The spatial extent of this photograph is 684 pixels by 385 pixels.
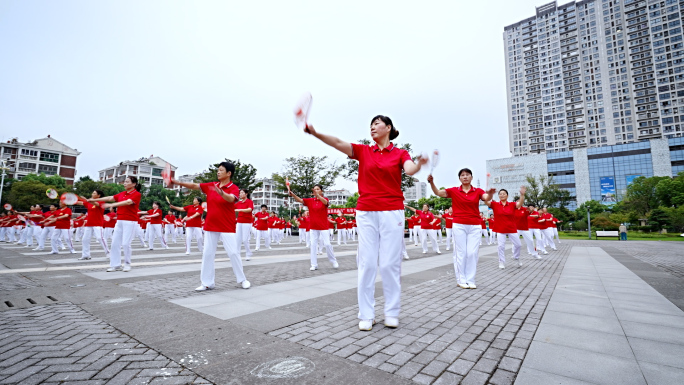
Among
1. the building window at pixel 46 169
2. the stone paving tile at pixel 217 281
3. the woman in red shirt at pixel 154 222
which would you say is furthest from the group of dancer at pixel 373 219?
the building window at pixel 46 169

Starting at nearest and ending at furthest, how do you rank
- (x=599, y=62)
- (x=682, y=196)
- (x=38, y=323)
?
(x=38, y=323) → (x=682, y=196) → (x=599, y=62)

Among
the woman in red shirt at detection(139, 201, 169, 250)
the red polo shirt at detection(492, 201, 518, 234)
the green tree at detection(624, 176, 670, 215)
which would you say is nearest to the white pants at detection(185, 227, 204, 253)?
the woman in red shirt at detection(139, 201, 169, 250)

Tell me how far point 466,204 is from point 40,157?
94286mm

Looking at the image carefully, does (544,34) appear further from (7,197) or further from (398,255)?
(7,197)

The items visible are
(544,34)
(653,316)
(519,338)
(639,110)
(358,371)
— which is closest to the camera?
(358,371)

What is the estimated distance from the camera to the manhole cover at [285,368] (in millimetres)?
2236

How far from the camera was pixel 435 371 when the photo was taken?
2.34 meters

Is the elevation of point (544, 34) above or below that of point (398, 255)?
above

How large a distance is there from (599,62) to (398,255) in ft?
437

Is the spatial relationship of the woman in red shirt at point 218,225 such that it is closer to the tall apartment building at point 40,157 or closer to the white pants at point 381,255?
the white pants at point 381,255

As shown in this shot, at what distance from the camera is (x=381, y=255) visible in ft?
11.6

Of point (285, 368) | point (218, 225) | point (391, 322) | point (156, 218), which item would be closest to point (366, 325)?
point (391, 322)

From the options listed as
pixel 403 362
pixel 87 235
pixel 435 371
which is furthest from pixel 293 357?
pixel 87 235

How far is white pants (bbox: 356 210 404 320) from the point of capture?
3461 mm
